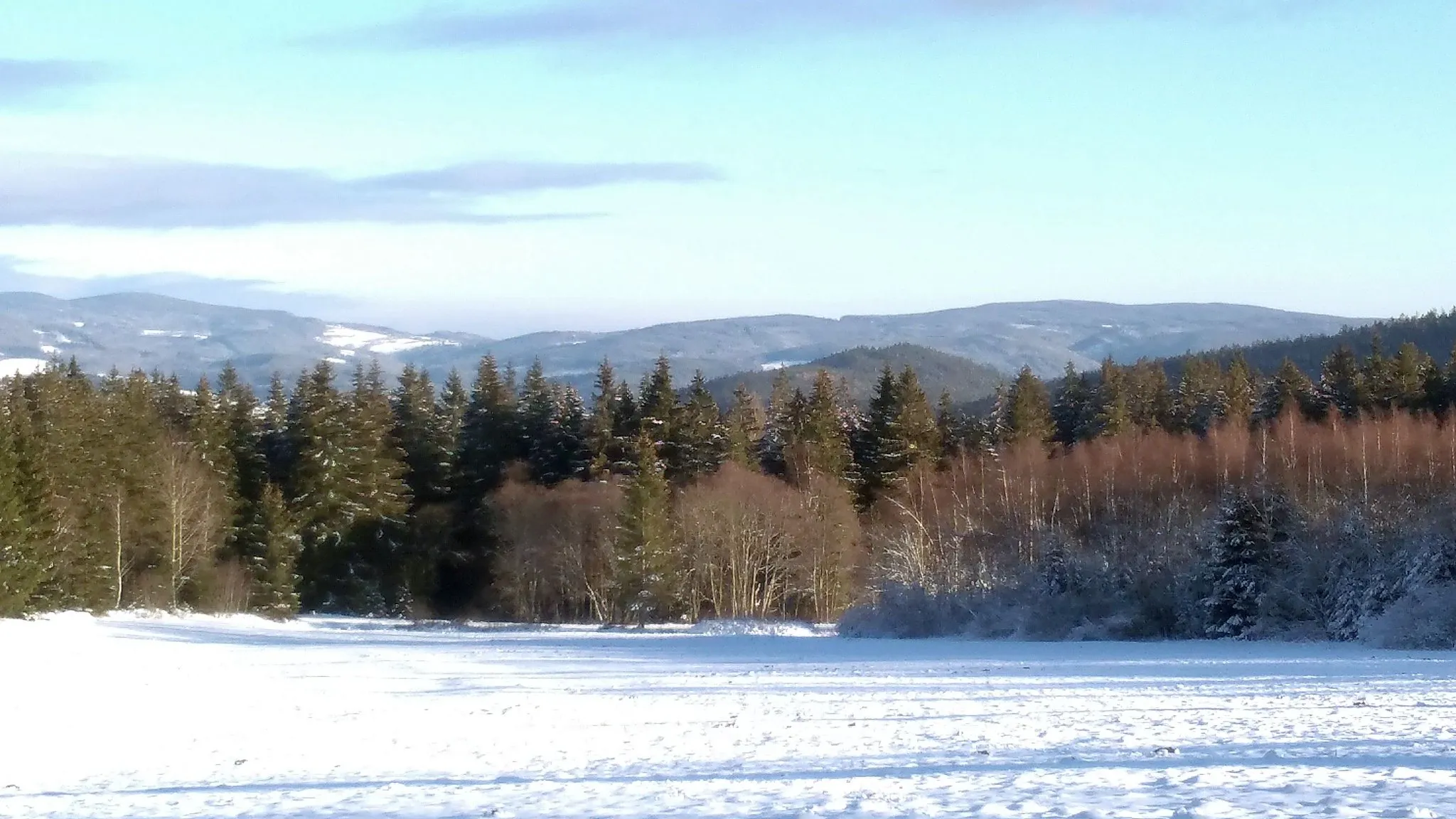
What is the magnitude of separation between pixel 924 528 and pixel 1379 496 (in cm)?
1870

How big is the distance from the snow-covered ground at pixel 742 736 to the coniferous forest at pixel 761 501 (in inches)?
381

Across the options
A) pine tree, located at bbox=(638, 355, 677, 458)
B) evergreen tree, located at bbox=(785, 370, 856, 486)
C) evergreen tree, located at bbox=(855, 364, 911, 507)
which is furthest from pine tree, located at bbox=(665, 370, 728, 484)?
evergreen tree, located at bbox=(855, 364, 911, 507)

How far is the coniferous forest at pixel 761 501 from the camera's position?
144 feet

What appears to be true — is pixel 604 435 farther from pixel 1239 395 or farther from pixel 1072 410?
pixel 1239 395

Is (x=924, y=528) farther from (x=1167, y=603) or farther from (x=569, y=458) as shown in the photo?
(x=569, y=458)

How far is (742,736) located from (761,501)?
4401 cm

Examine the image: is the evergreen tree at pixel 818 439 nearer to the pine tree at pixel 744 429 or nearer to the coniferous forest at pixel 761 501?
the coniferous forest at pixel 761 501

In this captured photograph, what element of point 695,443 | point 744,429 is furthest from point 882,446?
point 695,443

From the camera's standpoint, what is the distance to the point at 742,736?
1795cm

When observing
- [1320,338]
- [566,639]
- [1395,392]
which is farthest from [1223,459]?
[1320,338]

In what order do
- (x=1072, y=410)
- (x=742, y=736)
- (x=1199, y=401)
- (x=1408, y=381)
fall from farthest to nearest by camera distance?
(x=1072, y=410)
(x=1199, y=401)
(x=1408, y=381)
(x=742, y=736)

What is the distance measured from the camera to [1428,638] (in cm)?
3469

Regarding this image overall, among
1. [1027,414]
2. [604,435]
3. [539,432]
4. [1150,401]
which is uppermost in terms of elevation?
[1150,401]

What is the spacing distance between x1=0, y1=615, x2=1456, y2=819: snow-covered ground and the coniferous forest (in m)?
9.67
